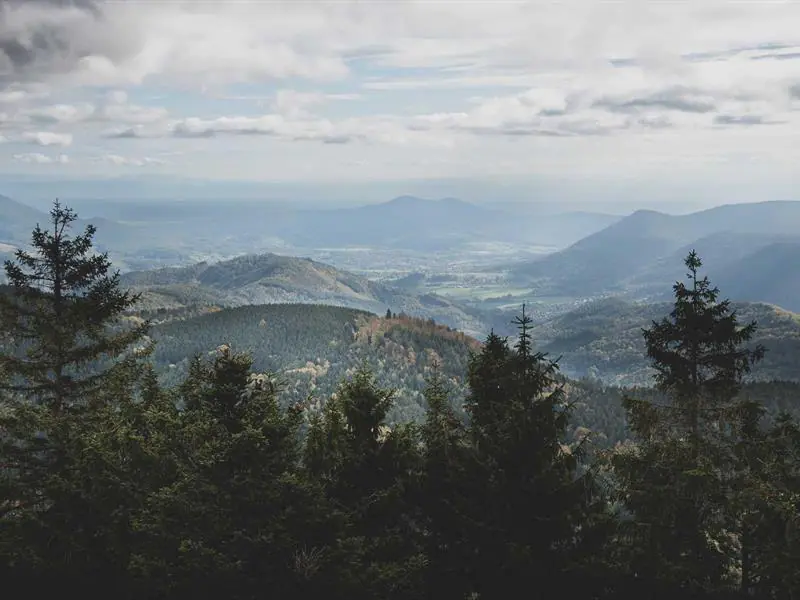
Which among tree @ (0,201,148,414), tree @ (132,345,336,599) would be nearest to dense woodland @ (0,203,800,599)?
tree @ (132,345,336,599)

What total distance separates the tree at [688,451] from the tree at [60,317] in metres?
22.2

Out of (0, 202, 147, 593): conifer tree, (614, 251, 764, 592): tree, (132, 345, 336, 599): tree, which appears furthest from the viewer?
(614, 251, 764, 592): tree

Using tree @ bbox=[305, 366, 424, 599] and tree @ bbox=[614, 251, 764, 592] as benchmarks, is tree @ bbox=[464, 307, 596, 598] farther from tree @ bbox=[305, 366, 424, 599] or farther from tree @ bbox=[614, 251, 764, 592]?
tree @ bbox=[614, 251, 764, 592]

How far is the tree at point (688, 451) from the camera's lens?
25.3 metres

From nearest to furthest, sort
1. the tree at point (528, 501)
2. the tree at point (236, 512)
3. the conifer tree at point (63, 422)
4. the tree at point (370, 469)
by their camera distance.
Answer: the tree at point (236, 512) < the tree at point (528, 501) < the conifer tree at point (63, 422) < the tree at point (370, 469)

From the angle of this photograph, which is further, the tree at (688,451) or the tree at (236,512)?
the tree at (688,451)

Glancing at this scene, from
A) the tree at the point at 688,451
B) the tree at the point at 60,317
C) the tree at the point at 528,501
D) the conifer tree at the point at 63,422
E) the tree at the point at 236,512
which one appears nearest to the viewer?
the tree at the point at 236,512

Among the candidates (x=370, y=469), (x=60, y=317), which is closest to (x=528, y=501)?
(x=370, y=469)

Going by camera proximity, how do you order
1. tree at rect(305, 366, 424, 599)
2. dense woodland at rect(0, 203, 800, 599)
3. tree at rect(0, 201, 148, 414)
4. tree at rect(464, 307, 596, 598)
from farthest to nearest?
tree at rect(0, 201, 148, 414)
tree at rect(305, 366, 424, 599)
tree at rect(464, 307, 596, 598)
dense woodland at rect(0, 203, 800, 599)

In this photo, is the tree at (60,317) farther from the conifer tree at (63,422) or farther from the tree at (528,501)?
the tree at (528,501)

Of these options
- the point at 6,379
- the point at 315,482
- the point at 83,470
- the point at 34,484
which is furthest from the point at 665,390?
the point at 6,379

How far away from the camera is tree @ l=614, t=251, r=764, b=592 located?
25.3m

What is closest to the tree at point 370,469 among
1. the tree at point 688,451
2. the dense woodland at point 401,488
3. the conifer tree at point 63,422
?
the dense woodland at point 401,488

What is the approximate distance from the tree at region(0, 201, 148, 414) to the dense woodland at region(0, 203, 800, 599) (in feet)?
0.57
